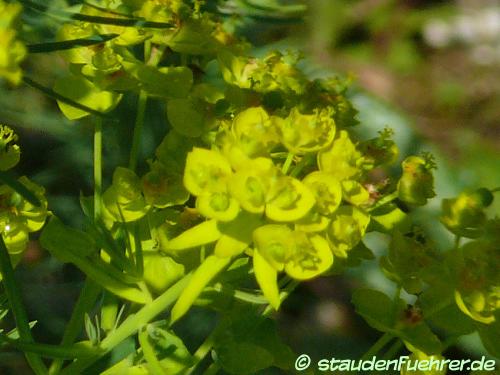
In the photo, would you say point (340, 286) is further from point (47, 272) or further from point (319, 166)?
point (319, 166)

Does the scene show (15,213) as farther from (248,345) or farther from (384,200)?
(384,200)

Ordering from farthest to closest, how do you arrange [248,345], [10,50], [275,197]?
[248,345] → [275,197] → [10,50]

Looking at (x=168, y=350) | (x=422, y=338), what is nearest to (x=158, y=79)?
(x=168, y=350)

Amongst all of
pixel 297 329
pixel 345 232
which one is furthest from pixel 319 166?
pixel 297 329

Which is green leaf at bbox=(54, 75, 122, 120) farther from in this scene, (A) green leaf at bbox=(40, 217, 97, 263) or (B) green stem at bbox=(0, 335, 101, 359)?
(B) green stem at bbox=(0, 335, 101, 359)

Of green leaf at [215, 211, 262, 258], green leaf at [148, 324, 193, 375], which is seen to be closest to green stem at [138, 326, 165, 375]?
green leaf at [148, 324, 193, 375]

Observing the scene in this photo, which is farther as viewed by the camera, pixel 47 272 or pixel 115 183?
pixel 47 272
